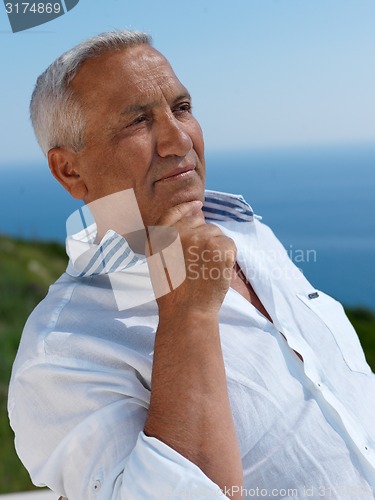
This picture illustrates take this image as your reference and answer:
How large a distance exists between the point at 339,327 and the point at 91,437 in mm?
786

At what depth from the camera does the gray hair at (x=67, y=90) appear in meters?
1.48

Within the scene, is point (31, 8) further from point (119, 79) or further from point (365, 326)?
point (365, 326)

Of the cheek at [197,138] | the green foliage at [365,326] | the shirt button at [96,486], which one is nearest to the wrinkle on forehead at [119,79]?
the cheek at [197,138]

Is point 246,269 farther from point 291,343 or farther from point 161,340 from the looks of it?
point 161,340

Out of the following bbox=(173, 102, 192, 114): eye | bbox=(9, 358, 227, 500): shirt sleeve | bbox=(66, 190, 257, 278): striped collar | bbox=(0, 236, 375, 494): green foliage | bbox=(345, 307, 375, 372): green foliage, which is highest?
bbox=(173, 102, 192, 114): eye

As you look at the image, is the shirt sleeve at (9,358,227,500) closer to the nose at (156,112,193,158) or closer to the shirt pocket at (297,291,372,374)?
the nose at (156,112,193,158)

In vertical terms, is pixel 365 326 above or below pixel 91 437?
below

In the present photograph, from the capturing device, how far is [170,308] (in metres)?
1.19

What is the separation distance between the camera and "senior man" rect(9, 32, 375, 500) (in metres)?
1.13

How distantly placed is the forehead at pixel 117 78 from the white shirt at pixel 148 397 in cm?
31

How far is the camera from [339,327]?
5.65 ft

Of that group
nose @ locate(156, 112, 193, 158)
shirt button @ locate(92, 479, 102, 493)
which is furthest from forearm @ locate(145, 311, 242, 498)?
nose @ locate(156, 112, 193, 158)

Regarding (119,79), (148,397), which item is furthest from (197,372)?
A: (119,79)

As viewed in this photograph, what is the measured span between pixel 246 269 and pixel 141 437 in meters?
0.69
